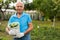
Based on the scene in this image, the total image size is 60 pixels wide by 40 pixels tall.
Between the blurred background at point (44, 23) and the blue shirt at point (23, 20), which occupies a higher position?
the blue shirt at point (23, 20)

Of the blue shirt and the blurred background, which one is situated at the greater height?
the blue shirt

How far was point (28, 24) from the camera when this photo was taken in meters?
5.02

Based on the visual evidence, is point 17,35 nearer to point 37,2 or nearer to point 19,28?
point 19,28

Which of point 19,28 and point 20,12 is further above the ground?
point 20,12

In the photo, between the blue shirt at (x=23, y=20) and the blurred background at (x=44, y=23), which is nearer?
the blue shirt at (x=23, y=20)

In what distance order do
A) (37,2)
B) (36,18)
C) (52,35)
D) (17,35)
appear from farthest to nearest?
(36,18) → (37,2) → (52,35) → (17,35)

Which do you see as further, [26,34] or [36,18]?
[36,18]

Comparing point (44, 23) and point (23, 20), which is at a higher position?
point (23, 20)

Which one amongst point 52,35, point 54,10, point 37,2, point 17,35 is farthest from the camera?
point 37,2

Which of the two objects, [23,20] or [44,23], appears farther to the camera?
[44,23]

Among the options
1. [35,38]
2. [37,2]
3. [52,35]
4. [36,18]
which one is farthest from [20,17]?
[36,18]

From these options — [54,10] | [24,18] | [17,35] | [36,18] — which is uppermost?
[24,18]

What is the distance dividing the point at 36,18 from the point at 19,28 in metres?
15.3

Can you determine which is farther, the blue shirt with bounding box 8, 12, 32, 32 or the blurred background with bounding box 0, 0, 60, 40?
the blurred background with bounding box 0, 0, 60, 40
